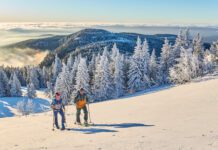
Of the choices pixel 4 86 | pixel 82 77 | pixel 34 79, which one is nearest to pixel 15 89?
pixel 4 86

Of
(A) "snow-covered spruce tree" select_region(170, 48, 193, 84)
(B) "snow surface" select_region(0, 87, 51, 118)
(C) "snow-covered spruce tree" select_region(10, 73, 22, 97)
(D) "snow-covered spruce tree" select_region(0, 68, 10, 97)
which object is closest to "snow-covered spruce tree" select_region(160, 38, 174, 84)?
(A) "snow-covered spruce tree" select_region(170, 48, 193, 84)

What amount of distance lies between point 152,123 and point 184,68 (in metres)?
54.8

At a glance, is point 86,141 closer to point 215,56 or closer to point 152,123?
point 152,123

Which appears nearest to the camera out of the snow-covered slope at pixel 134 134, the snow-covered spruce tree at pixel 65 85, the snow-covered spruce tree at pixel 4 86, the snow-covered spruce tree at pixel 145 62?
the snow-covered slope at pixel 134 134

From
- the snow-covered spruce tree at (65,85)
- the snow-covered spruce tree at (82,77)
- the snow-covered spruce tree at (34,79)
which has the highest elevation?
the snow-covered spruce tree at (82,77)

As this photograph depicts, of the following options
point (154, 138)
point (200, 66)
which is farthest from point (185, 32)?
point (154, 138)

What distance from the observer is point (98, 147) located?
12172 mm

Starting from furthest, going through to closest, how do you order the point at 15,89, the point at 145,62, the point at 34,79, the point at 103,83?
1. the point at 34,79
2. the point at 15,89
3. the point at 145,62
4. the point at 103,83

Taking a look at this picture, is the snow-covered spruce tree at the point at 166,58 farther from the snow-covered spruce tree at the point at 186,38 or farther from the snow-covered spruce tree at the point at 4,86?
the snow-covered spruce tree at the point at 4,86

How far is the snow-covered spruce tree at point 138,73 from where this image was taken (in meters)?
70.9

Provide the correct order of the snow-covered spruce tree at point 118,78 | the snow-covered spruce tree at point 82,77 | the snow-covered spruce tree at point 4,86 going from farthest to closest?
the snow-covered spruce tree at point 4,86
the snow-covered spruce tree at point 118,78
the snow-covered spruce tree at point 82,77

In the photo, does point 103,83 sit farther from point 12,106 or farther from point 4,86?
point 4,86

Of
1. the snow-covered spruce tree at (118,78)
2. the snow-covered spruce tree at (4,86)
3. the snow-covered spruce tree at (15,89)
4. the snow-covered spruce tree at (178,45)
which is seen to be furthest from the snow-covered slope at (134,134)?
the snow-covered spruce tree at (4,86)

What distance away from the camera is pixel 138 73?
235 feet
